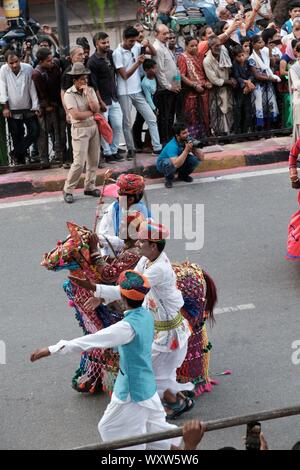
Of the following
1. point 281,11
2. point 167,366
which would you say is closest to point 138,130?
point 167,366

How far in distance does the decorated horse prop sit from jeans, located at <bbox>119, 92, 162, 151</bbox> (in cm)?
530

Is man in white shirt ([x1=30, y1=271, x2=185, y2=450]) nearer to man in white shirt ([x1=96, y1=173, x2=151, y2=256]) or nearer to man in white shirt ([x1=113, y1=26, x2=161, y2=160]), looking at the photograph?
man in white shirt ([x1=96, y1=173, x2=151, y2=256])

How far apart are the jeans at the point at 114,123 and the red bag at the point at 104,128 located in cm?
68

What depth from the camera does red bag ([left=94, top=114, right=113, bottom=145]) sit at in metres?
11.6

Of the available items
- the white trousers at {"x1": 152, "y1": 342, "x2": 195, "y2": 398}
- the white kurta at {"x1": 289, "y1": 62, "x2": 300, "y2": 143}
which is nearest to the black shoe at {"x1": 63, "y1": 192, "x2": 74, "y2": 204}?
the white kurta at {"x1": 289, "y1": 62, "x2": 300, "y2": 143}

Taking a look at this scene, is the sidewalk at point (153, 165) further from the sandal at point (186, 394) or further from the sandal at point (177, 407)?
the sandal at point (177, 407)

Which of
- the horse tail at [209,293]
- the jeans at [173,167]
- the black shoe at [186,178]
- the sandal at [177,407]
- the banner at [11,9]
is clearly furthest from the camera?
the banner at [11,9]

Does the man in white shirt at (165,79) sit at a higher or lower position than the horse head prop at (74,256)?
higher

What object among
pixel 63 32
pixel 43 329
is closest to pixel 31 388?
pixel 43 329

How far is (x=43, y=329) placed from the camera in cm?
860

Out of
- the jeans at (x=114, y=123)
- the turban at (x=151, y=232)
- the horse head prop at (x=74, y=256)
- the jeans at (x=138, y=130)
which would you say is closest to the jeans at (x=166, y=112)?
the jeans at (x=138, y=130)

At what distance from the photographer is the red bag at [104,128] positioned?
458 inches
